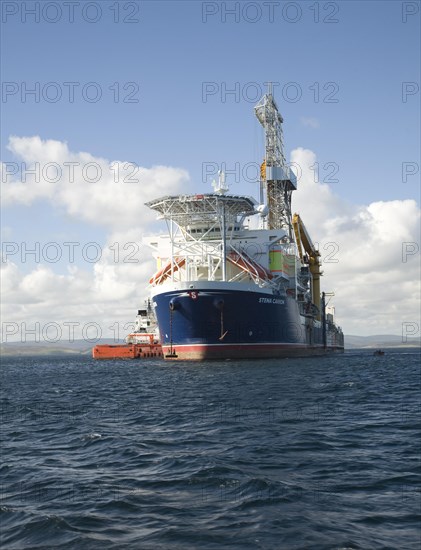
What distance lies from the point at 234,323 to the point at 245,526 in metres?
50.4

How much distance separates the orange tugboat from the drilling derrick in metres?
29.5

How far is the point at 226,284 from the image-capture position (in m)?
59.8

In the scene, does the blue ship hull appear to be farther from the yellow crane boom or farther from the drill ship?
the yellow crane boom

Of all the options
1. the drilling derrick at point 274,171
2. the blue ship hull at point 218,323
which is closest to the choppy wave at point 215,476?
the blue ship hull at point 218,323

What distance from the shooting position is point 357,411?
80.7 feet

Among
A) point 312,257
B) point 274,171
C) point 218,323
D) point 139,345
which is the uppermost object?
point 274,171

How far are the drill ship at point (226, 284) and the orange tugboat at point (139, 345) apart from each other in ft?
87.9

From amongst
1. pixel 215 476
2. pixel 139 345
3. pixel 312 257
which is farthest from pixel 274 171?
pixel 215 476

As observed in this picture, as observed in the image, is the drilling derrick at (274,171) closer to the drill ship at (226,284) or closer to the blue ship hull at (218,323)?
the drill ship at (226,284)

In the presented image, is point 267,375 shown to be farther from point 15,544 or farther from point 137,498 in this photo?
point 15,544

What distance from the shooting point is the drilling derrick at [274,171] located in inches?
3866

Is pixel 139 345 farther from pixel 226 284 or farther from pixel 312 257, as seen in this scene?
pixel 226 284

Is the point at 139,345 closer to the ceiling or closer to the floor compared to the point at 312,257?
closer to the floor

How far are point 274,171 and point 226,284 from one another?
43.3m
